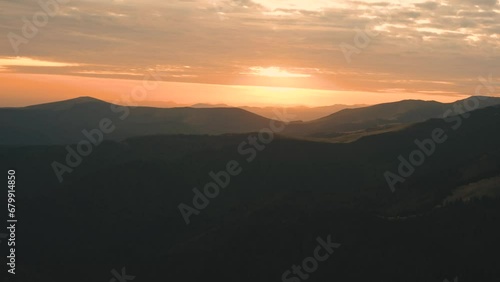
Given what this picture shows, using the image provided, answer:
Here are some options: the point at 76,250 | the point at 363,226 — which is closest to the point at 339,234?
the point at 363,226

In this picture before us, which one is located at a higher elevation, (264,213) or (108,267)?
(264,213)

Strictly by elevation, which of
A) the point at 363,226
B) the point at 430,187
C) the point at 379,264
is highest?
the point at 430,187

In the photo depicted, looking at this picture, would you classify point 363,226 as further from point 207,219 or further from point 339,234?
point 207,219

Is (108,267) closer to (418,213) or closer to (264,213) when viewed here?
(264,213)

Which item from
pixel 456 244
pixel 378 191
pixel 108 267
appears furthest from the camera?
pixel 378 191

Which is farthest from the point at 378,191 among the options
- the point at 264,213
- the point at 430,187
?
the point at 264,213

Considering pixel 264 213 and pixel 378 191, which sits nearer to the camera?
pixel 264 213

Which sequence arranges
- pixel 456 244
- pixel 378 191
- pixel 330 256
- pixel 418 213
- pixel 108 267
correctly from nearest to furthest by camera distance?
pixel 456 244
pixel 330 256
pixel 418 213
pixel 108 267
pixel 378 191

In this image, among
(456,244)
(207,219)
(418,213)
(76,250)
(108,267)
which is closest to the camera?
(456,244)

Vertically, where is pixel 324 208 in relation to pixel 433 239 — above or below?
above
